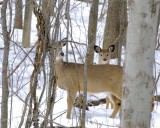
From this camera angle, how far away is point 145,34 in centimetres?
302

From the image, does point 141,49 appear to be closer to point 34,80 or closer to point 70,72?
point 34,80

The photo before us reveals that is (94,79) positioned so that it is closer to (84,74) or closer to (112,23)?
(84,74)

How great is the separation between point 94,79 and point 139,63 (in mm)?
6068

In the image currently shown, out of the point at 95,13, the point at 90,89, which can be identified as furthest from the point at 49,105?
the point at 95,13

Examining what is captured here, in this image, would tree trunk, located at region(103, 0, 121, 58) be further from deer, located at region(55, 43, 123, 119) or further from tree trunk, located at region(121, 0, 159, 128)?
tree trunk, located at region(121, 0, 159, 128)

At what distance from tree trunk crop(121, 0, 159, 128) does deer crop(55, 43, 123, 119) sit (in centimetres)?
557

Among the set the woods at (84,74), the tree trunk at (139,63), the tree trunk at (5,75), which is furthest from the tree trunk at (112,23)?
the tree trunk at (139,63)

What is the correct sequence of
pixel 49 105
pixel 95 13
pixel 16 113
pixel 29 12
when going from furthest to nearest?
pixel 29 12 < pixel 95 13 < pixel 16 113 < pixel 49 105

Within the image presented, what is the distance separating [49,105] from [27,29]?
39.0 ft

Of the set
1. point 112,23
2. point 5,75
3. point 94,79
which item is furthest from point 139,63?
point 112,23

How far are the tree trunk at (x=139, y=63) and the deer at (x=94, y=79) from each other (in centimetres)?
557

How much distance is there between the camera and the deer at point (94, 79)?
8.85 m

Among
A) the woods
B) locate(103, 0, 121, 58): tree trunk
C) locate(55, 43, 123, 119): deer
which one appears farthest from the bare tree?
locate(103, 0, 121, 58): tree trunk

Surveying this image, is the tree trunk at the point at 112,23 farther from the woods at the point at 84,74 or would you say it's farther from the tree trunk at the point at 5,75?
the tree trunk at the point at 5,75
